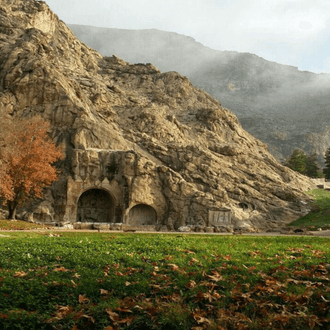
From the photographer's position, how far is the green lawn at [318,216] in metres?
36.1

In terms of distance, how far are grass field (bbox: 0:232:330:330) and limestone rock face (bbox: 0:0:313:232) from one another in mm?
23890

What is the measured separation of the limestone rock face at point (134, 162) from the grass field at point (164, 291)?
2389 centimetres

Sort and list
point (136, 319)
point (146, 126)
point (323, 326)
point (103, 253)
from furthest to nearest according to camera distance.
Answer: point (146, 126)
point (103, 253)
point (136, 319)
point (323, 326)

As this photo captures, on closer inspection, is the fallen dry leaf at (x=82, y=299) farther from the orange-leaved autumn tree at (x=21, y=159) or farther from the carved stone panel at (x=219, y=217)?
the carved stone panel at (x=219, y=217)

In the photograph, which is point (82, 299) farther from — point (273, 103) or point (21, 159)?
point (273, 103)

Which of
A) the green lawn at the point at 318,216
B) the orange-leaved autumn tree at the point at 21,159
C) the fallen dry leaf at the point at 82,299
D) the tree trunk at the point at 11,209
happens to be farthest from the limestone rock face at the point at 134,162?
the fallen dry leaf at the point at 82,299

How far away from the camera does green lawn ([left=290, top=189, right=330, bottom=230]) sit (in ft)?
119

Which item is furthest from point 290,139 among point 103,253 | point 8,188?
point 103,253

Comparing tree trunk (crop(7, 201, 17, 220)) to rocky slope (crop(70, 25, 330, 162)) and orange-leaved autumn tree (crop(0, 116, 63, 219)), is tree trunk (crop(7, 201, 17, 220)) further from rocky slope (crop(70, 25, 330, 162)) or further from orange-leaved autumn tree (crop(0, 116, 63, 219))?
rocky slope (crop(70, 25, 330, 162))

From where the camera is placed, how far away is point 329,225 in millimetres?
33719

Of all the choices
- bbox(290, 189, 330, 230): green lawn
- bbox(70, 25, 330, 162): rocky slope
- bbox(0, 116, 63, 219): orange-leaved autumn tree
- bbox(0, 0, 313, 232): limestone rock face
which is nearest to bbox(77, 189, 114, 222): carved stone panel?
bbox(0, 0, 313, 232): limestone rock face

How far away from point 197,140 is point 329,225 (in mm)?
31953

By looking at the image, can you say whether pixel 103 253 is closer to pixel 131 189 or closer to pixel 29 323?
pixel 29 323

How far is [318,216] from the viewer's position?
40.4m
